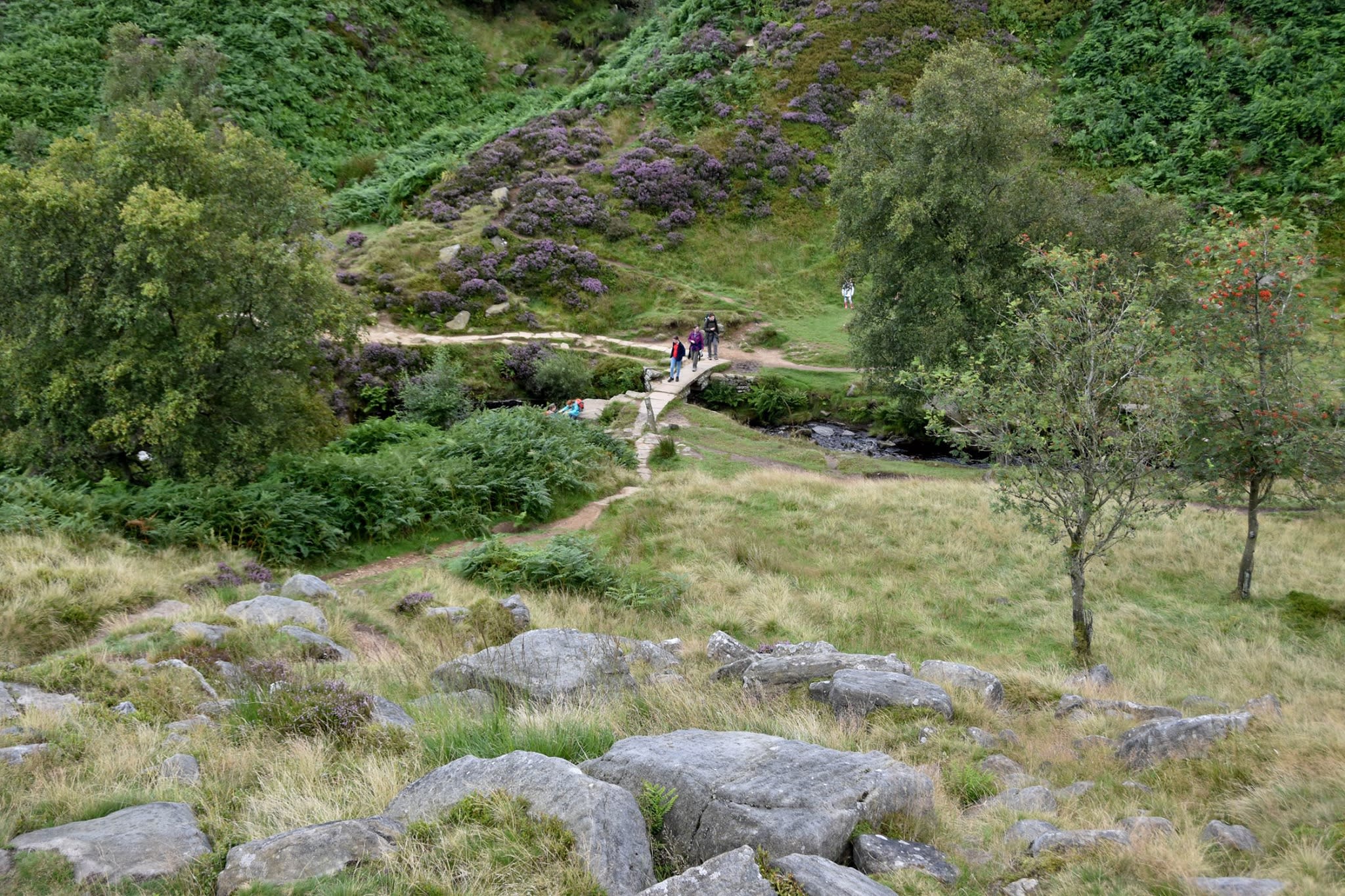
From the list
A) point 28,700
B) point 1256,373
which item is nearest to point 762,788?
point 28,700

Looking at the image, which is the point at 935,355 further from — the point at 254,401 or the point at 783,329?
the point at 254,401

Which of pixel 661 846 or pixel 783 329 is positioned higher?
pixel 783 329

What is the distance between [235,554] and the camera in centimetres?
1477

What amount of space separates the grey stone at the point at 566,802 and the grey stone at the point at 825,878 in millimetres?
837

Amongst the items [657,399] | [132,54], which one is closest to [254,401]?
[657,399]

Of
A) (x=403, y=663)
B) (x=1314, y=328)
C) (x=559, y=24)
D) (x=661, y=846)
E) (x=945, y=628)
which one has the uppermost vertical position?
(x=559, y=24)

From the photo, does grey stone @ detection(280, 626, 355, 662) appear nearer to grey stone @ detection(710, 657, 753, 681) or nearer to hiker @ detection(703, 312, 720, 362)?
grey stone @ detection(710, 657, 753, 681)

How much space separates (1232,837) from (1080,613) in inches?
342

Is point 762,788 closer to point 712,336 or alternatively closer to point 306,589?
point 306,589

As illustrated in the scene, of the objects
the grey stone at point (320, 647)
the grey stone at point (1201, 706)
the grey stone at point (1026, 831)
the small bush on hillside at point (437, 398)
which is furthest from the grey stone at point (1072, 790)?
the small bush on hillside at point (437, 398)

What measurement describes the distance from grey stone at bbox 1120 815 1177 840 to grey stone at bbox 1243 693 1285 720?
3.14m

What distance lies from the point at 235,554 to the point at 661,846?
12240 mm

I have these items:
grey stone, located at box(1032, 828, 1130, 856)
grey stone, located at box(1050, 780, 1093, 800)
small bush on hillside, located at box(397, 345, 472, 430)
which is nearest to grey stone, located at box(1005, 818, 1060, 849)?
grey stone, located at box(1032, 828, 1130, 856)

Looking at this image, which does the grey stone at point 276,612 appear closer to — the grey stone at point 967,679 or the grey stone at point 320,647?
the grey stone at point 320,647
